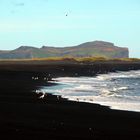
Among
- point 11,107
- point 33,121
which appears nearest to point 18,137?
point 33,121

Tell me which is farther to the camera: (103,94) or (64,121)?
(103,94)

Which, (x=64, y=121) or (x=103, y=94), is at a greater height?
(x=64, y=121)

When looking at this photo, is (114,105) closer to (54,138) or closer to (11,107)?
(11,107)

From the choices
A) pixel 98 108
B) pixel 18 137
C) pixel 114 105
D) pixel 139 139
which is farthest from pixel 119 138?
pixel 114 105

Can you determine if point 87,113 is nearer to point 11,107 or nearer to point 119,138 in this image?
point 11,107

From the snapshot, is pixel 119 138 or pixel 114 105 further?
pixel 114 105

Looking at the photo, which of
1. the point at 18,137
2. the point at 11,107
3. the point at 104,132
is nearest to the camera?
the point at 18,137

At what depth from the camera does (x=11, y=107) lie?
31.4 m

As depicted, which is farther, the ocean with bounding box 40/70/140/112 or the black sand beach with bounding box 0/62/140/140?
the ocean with bounding box 40/70/140/112

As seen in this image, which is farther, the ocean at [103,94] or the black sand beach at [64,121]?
the ocean at [103,94]

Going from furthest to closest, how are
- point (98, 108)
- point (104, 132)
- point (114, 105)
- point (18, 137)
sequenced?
point (114, 105) → point (98, 108) → point (104, 132) → point (18, 137)

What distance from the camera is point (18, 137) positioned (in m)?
20.9

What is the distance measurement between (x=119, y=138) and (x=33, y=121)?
6.08 m

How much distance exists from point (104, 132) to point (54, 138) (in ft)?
10.5
